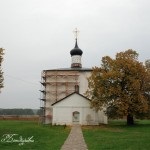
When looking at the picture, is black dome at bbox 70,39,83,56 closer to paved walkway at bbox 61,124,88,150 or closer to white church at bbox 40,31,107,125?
white church at bbox 40,31,107,125

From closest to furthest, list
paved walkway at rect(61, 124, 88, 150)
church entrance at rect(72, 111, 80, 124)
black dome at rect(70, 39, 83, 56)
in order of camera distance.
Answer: paved walkway at rect(61, 124, 88, 150), church entrance at rect(72, 111, 80, 124), black dome at rect(70, 39, 83, 56)

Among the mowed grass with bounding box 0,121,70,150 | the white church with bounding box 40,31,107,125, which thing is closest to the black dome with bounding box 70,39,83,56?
the white church with bounding box 40,31,107,125

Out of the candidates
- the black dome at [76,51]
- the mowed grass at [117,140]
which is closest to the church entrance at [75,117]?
the black dome at [76,51]

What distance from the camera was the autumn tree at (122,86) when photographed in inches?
1651

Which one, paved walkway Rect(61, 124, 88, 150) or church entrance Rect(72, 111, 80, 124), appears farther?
church entrance Rect(72, 111, 80, 124)

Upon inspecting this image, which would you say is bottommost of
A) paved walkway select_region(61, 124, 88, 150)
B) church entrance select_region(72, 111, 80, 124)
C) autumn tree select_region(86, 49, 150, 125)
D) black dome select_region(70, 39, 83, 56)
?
paved walkway select_region(61, 124, 88, 150)

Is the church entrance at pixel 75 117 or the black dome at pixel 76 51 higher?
the black dome at pixel 76 51

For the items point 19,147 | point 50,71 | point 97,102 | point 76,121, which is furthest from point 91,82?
point 19,147

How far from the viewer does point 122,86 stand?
43.7 m

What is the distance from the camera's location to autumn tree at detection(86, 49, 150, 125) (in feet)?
138

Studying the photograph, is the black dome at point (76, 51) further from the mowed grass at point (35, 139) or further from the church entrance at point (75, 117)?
the mowed grass at point (35, 139)

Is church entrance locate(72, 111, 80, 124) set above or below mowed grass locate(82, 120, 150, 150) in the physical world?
above

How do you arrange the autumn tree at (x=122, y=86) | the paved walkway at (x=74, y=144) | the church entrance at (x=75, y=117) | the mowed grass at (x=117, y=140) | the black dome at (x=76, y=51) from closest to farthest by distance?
the paved walkway at (x=74, y=144) → the mowed grass at (x=117, y=140) → the autumn tree at (x=122, y=86) → the church entrance at (x=75, y=117) → the black dome at (x=76, y=51)

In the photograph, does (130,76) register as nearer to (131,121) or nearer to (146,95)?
(146,95)
